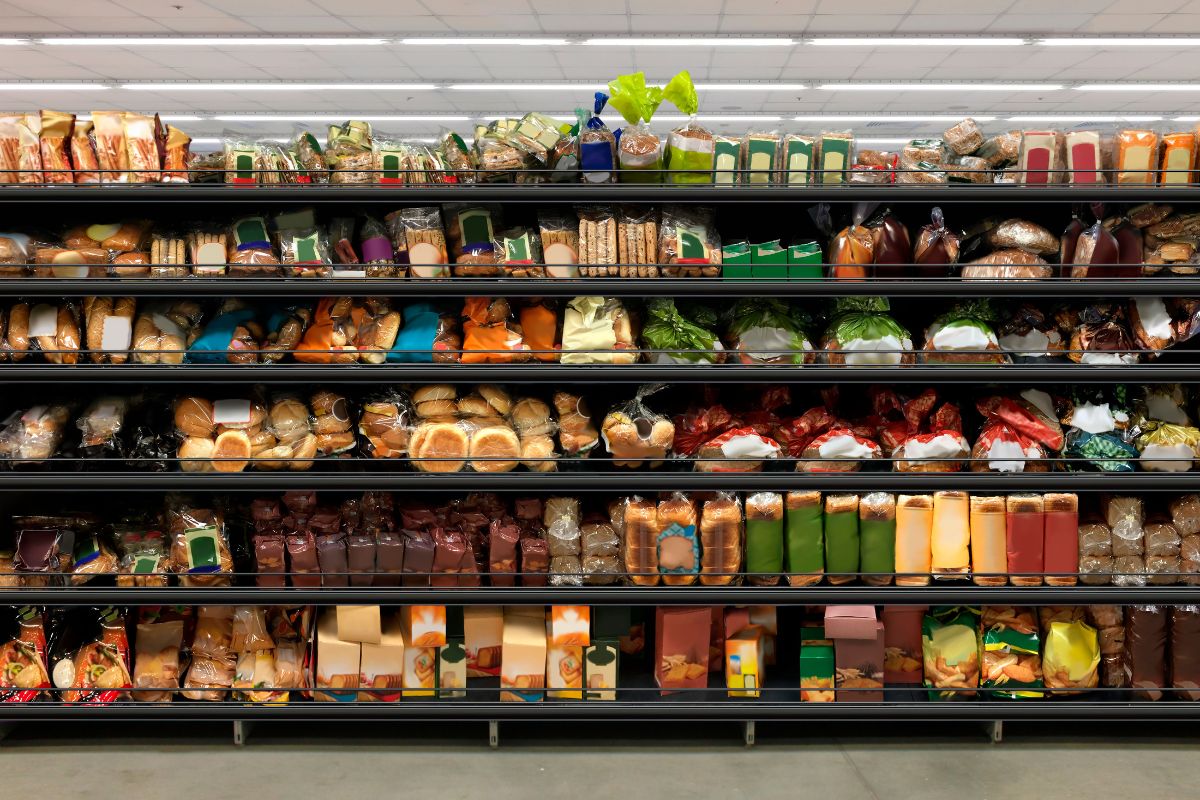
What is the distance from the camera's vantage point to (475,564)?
2.55 m

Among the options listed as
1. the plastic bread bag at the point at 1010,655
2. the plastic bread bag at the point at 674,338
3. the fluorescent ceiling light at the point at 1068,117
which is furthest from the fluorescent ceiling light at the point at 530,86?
the plastic bread bag at the point at 1010,655

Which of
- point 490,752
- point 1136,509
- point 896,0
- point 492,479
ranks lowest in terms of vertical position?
point 490,752

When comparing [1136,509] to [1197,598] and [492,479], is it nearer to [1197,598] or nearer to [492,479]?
[1197,598]

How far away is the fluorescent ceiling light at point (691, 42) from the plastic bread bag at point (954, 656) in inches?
257

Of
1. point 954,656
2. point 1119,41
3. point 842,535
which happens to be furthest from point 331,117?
point 954,656

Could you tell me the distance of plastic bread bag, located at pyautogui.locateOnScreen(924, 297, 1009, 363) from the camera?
244 cm

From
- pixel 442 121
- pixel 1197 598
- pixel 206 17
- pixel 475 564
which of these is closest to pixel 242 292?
pixel 475 564

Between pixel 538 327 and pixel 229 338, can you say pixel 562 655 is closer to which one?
pixel 538 327

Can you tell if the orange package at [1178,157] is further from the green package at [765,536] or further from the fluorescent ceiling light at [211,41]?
the fluorescent ceiling light at [211,41]

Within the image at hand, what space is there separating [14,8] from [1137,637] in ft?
29.7

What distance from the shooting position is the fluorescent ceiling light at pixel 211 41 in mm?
7621

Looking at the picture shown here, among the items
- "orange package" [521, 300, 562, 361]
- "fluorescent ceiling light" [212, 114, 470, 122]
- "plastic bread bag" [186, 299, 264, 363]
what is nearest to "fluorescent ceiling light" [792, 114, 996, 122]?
"fluorescent ceiling light" [212, 114, 470, 122]

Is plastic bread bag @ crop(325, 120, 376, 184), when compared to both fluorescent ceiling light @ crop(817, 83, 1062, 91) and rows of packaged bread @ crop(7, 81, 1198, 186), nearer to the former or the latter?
rows of packaged bread @ crop(7, 81, 1198, 186)

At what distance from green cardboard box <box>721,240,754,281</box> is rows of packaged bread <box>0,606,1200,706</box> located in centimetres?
107
